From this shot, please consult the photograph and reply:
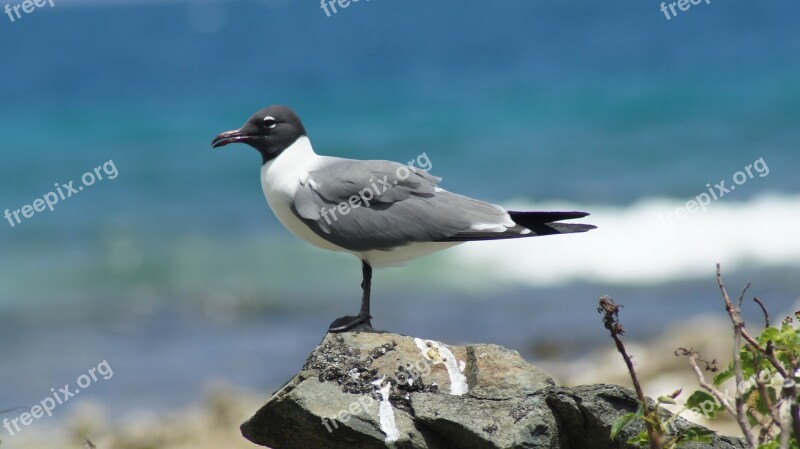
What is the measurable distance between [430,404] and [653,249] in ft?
30.6

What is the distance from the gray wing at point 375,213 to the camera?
503 cm

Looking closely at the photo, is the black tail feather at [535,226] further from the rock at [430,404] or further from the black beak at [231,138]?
the black beak at [231,138]

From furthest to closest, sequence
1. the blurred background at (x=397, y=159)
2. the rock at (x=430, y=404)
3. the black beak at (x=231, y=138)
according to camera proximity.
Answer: the blurred background at (x=397, y=159) → the black beak at (x=231, y=138) → the rock at (x=430, y=404)

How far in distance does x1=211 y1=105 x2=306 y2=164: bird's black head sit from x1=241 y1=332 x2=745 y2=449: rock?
1160 millimetres

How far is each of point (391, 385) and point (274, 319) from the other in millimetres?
7234

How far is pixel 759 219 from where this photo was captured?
539 inches


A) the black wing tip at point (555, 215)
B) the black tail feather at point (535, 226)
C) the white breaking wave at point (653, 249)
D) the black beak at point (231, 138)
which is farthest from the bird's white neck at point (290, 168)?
the white breaking wave at point (653, 249)

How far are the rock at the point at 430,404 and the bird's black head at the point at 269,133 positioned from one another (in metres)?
1.16

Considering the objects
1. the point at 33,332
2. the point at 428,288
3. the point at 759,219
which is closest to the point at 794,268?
the point at 759,219

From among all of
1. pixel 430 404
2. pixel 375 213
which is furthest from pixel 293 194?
pixel 430 404

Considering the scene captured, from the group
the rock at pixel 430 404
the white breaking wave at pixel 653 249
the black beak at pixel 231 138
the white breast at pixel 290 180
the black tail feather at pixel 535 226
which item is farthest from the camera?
the white breaking wave at pixel 653 249

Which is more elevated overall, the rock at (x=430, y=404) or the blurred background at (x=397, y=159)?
the blurred background at (x=397, y=159)

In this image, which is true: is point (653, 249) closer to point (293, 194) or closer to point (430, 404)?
point (293, 194)

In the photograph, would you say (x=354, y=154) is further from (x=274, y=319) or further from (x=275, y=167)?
(x=275, y=167)
